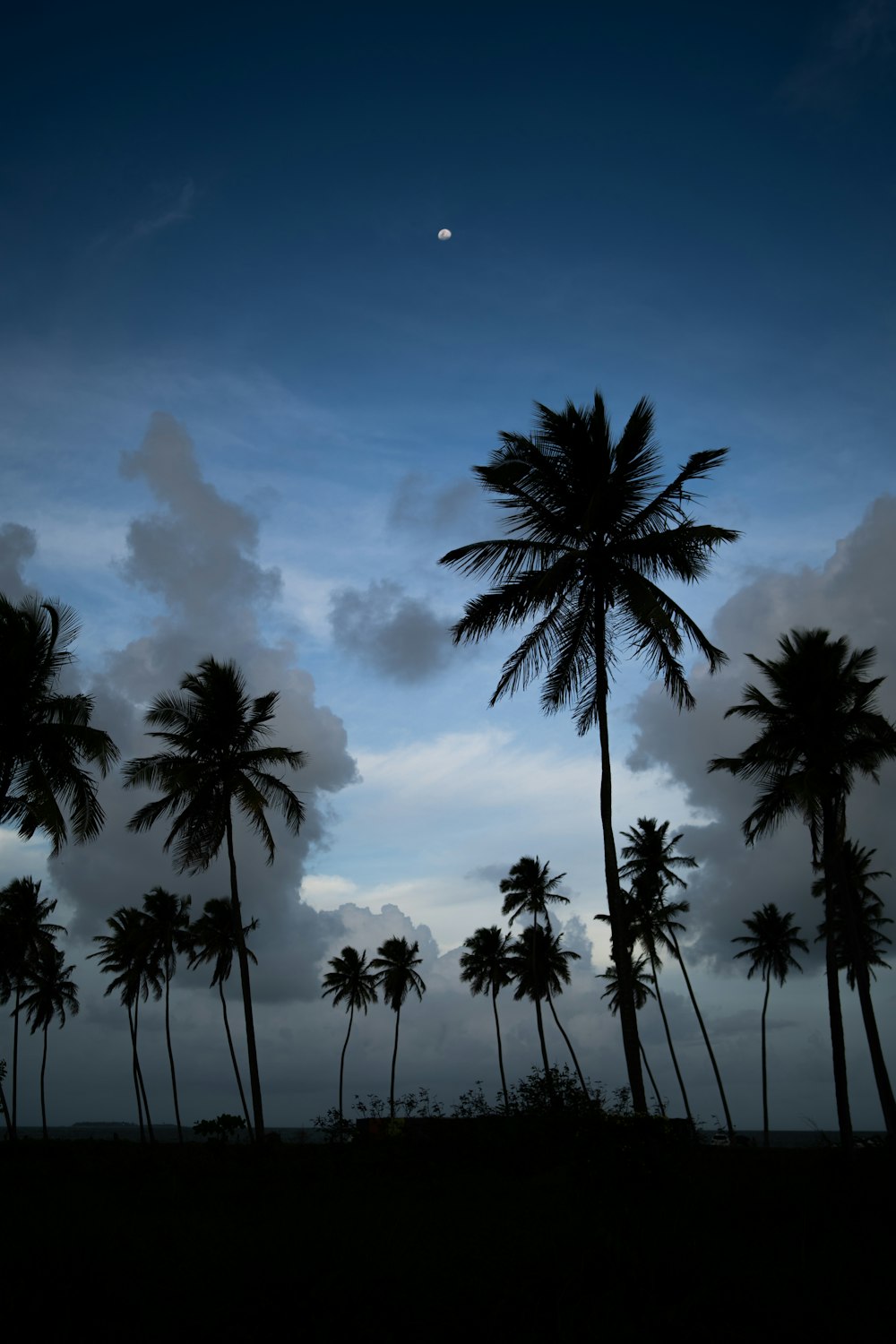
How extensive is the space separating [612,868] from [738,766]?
11.7 metres

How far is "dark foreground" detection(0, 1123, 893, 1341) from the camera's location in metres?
6.14

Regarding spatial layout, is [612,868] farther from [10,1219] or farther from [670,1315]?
[10,1219]

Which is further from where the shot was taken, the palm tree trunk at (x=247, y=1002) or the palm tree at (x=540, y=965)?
the palm tree at (x=540, y=965)

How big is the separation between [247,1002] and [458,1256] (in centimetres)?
1829

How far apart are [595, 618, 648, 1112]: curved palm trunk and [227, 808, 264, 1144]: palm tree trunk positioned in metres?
11.9

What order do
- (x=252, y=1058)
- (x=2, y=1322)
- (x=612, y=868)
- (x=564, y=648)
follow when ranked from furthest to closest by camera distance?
(x=252, y=1058), (x=564, y=648), (x=612, y=868), (x=2, y=1322)

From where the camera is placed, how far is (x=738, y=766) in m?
26.0

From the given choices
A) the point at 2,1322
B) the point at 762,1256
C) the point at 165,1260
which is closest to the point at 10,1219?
the point at 165,1260

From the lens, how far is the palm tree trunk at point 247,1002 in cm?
2331

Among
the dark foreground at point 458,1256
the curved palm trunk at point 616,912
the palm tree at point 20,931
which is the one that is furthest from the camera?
the palm tree at point 20,931

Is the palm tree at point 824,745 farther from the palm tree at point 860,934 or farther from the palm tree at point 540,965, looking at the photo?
the palm tree at point 540,965

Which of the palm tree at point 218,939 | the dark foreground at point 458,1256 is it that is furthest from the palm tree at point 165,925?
the dark foreground at point 458,1256

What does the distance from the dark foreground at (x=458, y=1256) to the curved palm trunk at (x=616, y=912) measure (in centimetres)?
187

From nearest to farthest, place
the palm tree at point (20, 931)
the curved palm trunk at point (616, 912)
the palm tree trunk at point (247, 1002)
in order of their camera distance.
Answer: the curved palm trunk at point (616, 912)
the palm tree trunk at point (247, 1002)
the palm tree at point (20, 931)
